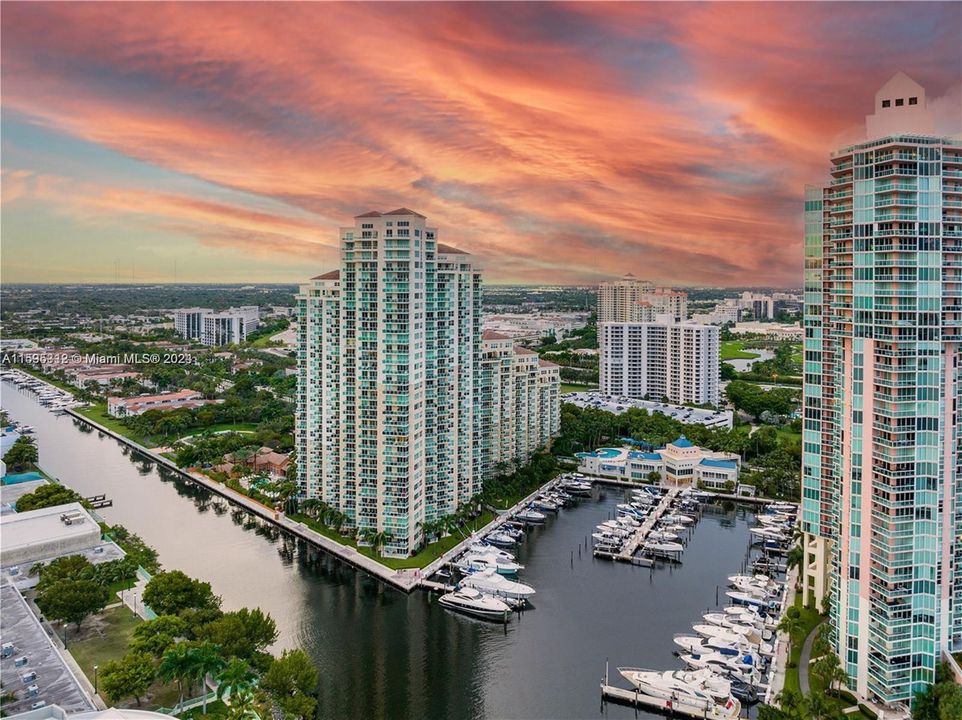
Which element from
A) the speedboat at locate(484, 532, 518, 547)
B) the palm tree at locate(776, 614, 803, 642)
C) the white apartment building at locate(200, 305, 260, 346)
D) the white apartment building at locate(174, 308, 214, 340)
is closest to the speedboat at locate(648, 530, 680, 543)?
the speedboat at locate(484, 532, 518, 547)

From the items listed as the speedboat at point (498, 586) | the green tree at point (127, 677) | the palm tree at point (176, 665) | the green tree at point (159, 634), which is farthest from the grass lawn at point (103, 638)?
the speedboat at point (498, 586)

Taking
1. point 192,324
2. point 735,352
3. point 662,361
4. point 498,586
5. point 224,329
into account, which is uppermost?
point 192,324

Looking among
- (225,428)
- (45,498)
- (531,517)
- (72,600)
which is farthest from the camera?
(225,428)

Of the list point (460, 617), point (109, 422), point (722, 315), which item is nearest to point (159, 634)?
point (460, 617)

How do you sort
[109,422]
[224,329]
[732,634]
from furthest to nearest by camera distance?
[224,329]
[109,422]
[732,634]

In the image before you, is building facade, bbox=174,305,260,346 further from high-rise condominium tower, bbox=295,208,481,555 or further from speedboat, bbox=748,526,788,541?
speedboat, bbox=748,526,788,541

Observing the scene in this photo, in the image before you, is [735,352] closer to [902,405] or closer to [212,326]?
[212,326]

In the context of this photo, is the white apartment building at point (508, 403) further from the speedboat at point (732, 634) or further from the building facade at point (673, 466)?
the speedboat at point (732, 634)
